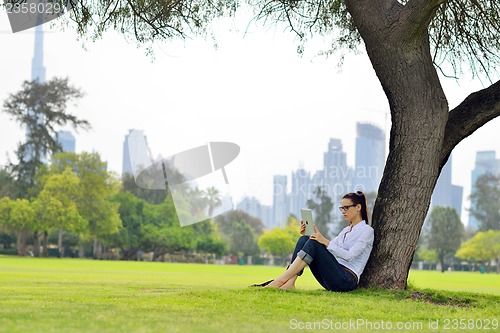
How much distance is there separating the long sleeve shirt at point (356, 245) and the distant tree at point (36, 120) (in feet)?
193

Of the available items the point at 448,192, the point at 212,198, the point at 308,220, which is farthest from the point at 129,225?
the point at 448,192

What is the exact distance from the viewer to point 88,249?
76.0 m

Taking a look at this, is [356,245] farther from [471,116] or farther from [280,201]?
[280,201]

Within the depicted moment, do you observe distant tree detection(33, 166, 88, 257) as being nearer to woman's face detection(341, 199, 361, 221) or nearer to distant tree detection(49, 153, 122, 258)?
distant tree detection(49, 153, 122, 258)

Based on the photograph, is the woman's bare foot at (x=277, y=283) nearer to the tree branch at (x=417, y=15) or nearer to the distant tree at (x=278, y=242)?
the tree branch at (x=417, y=15)

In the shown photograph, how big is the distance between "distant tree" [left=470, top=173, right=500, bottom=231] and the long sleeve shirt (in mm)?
102376

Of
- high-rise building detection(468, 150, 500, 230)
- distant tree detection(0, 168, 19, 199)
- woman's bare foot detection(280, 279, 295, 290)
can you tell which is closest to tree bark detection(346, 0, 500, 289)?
woman's bare foot detection(280, 279, 295, 290)

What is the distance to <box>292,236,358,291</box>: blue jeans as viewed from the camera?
9.90 m

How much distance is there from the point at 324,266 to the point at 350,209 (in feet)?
3.04

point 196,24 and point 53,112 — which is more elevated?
point 53,112

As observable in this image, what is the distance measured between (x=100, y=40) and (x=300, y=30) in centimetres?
388

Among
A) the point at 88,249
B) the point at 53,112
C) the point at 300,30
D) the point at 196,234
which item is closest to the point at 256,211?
the point at 196,234

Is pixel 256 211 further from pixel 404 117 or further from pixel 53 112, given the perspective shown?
pixel 404 117

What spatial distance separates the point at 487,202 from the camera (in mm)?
110062
